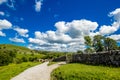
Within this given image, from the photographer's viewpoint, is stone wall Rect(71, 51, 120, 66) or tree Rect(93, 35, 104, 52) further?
tree Rect(93, 35, 104, 52)

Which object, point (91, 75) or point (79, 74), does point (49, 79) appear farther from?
point (91, 75)

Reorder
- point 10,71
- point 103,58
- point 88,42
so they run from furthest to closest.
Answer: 1. point 88,42
2. point 10,71
3. point 103,58

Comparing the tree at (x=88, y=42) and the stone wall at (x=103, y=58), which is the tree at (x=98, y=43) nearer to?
the tree at (x=88, y=42)

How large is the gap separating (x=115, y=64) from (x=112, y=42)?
220ft

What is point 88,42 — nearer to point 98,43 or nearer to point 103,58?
point 98,43

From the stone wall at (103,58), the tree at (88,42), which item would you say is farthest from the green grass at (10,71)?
the tree at (88,42)

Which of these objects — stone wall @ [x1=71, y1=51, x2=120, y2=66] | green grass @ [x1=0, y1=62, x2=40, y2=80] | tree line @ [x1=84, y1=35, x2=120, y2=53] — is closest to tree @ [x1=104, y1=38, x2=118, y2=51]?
tree line @ [x1=84, y1=35, x2=120, y2=53]

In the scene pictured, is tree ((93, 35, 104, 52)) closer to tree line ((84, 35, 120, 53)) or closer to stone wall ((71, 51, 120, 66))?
tree line ((84, 35, 120, 53))

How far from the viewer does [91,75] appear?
581 inches

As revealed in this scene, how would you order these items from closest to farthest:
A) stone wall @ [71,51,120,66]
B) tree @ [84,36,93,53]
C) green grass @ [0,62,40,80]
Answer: stone wall @ [71,51,120,66] < green grass @ [0,62,40,80] < tree @ [84,36,93,53]

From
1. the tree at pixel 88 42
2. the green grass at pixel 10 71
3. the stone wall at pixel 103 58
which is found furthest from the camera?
the tree at pixel 88 42

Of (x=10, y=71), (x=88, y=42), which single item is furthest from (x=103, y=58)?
(x=88, y=42)

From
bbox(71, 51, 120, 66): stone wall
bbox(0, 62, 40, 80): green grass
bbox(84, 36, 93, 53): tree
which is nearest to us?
bbox(71, 51, 120, 66): stone wall

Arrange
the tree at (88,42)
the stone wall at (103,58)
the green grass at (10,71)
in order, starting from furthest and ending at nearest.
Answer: the tree at (88,42)
the green grass at (10,71)
the stone wall at (103,58)
